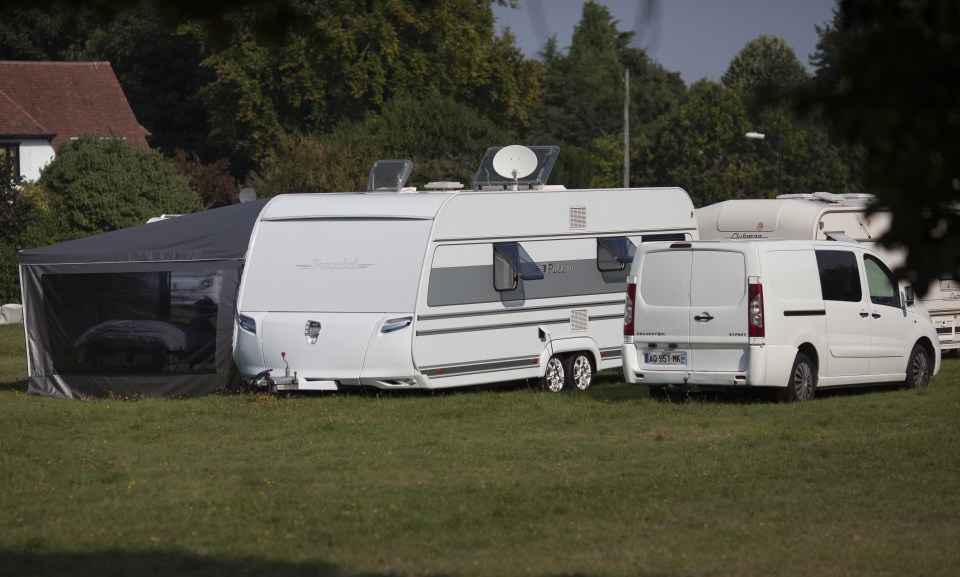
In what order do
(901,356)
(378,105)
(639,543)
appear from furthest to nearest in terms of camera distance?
1. (378,105)
2. (901,356)
3. (639,543)

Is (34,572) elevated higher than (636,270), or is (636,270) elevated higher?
(636,270)

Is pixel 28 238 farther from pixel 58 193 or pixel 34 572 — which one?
pixel 34 572

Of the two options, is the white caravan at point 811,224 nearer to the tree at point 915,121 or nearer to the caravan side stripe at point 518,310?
the caravan side stripe at point 518,310

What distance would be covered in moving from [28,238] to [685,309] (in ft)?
99.8

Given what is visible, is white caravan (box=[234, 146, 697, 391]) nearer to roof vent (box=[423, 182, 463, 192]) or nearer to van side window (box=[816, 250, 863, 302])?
roof vent (box=[423, 182, 463, 192])

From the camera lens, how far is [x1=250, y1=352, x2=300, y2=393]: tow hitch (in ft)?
53.4

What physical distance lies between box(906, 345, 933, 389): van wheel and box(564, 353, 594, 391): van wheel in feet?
12.9

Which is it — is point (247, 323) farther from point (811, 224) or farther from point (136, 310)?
point (811, 224)

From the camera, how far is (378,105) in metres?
58.8

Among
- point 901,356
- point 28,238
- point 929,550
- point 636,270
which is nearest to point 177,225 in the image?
point 636,270

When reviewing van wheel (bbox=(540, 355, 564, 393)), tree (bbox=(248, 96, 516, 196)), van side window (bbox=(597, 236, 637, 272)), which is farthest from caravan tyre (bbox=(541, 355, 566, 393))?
tree (bbox=(248, 96, 516, 196))

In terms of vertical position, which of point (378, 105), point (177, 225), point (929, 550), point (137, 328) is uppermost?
point (378, 105)

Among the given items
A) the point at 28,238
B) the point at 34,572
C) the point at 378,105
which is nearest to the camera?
the point at 34,572

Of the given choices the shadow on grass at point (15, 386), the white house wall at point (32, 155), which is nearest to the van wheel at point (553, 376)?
the shadow on grass at point (15, 386)
